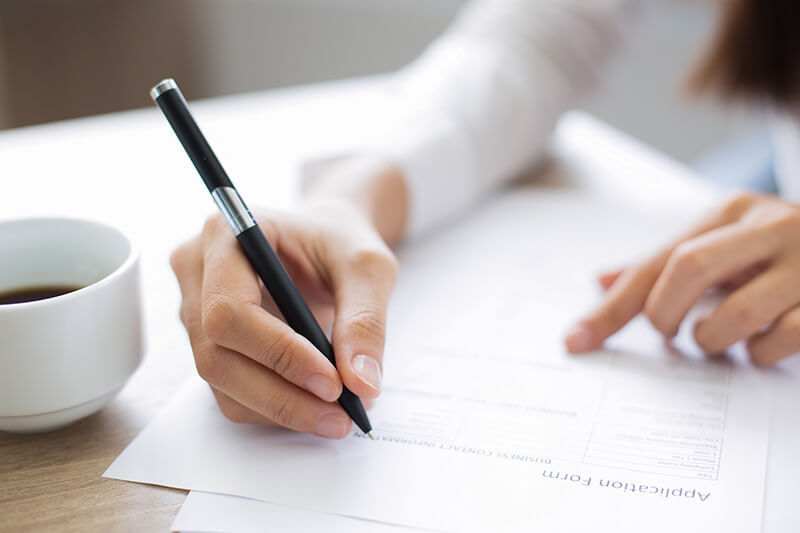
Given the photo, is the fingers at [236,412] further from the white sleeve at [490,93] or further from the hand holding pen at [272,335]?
the white sleeve at [490,93]

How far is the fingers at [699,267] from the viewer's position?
1.69 ft

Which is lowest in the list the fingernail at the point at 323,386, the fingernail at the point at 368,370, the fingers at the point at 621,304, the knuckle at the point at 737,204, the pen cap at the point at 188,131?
the knuckle at the point at 737,204

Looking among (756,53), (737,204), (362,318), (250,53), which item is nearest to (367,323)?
(362,318)

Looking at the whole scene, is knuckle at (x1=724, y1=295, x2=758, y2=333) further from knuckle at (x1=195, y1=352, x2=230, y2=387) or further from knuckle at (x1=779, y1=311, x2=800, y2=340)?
knuckle at (x1=195, y1=352, x2=230, y2=387)

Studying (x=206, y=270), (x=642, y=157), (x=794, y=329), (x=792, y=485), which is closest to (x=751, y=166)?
(x=642, y=157)

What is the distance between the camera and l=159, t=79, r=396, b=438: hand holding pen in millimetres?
404

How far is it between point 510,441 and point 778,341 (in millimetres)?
198

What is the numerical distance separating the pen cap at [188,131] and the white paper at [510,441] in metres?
0.14

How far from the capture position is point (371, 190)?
651 millimetres

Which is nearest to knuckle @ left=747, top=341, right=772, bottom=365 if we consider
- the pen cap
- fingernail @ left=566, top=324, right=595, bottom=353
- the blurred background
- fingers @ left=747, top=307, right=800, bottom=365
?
fingers @ left=747, top=307, right=800, bottom=365

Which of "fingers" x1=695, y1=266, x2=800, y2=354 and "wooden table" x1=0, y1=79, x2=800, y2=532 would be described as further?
"fingers" x1=695, y1=266, x2=800, y2=354

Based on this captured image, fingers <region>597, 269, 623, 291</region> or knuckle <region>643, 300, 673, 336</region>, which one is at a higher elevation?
knuckle <region>643, 300, 673, 336</region>

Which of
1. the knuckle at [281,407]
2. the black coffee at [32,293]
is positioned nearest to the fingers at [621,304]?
→ the knuckle at [281,407]

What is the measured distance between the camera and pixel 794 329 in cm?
49
